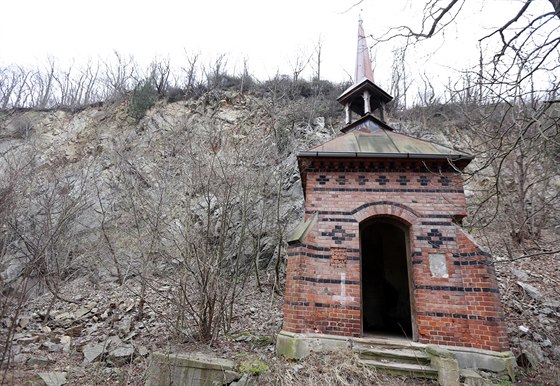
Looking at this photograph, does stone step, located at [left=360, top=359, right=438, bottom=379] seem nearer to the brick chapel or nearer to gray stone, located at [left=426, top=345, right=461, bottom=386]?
gray stone, located at [left=426, top=345, right=461, bottom=386]

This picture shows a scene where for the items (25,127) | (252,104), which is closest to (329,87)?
(252,104)

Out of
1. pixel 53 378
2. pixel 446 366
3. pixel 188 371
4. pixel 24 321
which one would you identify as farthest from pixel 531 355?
pixel 24 321

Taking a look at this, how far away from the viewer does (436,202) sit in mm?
6887

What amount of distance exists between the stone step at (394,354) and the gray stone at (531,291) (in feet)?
17.8

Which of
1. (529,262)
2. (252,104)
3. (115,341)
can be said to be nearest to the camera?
(115,341)

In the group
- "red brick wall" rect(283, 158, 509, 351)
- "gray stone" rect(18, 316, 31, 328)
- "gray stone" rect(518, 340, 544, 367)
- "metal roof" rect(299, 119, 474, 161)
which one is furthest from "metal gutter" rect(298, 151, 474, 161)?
"gray stone" rect(18, 316, 31, 328)

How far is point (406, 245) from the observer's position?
284 inches

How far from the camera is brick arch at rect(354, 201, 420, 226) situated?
6836 mm

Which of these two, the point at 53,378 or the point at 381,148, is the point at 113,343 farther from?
the point at 381,148

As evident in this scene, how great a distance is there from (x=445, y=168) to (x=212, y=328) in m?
6.24

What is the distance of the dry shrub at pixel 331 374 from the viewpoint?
492 centimetres

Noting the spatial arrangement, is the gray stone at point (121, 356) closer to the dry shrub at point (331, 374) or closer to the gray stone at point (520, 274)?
the dry shrub at point (331, 374)

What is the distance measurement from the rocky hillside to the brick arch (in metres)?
1.36

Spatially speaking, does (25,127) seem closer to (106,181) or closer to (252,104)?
(106,181)
